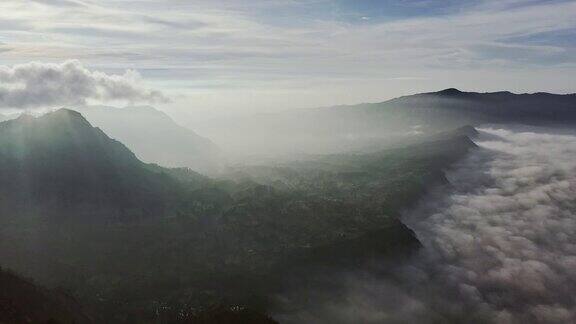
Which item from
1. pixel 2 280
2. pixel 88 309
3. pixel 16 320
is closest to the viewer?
pixel 16 320

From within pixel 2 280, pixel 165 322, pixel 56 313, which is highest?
pixel 2 280

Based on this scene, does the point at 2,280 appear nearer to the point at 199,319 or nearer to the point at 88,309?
the point at 88,309

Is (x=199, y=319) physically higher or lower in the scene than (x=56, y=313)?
lower

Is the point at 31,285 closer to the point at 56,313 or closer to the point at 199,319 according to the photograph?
the point at 56,313

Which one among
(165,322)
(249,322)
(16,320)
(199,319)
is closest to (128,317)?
(165,322)

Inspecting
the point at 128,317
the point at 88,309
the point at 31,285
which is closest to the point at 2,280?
the point at 31,285

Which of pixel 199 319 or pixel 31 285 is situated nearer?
pixel 31 285

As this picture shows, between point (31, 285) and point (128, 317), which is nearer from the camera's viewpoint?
point (31, 285)

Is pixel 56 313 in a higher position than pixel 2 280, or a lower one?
lower

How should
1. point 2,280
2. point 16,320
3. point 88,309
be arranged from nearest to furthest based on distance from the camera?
point 16,320 < point 2,280 < point 88,309
